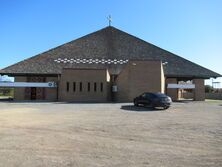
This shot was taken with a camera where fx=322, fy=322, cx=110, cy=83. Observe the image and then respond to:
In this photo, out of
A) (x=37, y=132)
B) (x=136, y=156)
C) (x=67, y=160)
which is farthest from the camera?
(x=37, y=132)

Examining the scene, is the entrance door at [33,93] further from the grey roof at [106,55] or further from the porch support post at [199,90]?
the porch support post at [199,90]

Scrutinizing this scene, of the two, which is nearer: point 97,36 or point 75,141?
point 75,141

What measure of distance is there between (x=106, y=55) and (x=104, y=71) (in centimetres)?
687

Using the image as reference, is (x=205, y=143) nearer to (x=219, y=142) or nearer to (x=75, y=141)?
(x=219, y=142)

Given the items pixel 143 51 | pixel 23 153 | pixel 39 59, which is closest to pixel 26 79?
pixel 39 59

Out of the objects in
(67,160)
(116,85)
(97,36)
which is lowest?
(67,160)

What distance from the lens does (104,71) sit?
1583 inches

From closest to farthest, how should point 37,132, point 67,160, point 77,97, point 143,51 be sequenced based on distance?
point 67,160 → point 37,132 → point 77,97 → point 143,51

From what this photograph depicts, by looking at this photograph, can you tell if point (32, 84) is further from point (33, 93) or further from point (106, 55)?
point (106, 55)

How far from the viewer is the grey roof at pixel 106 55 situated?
4325cm

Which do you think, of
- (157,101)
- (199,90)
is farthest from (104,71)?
(157,101)

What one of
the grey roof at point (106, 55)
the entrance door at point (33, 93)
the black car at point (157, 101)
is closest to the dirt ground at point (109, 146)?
the black car at point (157, 101)

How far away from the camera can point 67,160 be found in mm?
7891

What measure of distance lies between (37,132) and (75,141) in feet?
8.39
